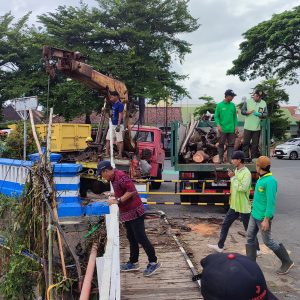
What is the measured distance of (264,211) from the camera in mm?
5668

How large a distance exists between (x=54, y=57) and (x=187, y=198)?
4934mm

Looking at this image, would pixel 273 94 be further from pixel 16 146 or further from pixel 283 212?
pixel 16 146

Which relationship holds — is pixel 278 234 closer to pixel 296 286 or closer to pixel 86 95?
pixel 296 286

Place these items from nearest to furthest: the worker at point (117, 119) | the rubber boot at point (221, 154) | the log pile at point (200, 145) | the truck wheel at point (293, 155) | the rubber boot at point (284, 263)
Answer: the rubber boot at point (284, 263) < the worker at point (117, 119) < the rubber boot at point (221, 154) < the log pile at point (200, 145) < the truck wheel at point (293, 155)

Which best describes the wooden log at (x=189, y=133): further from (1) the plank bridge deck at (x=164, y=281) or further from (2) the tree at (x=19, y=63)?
(2) the tree at (x=19, y=63)

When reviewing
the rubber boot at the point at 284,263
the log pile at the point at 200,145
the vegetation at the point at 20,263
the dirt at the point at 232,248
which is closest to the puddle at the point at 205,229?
the dirt at the point at 232,248

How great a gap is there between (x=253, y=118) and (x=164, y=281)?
6.10 m

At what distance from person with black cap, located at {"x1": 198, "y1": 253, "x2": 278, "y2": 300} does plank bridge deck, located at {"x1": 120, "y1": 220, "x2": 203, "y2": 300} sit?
3524 mm

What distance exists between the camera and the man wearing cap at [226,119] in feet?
32.8

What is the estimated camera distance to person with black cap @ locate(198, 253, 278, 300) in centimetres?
148

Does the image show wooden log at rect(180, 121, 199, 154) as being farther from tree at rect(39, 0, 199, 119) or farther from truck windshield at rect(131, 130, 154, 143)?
tree at rect(39, 0, 199, 119)

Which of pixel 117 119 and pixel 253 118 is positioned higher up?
pixel 253 118

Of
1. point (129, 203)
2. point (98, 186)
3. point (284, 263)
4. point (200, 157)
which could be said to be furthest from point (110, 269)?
point (200, 157)

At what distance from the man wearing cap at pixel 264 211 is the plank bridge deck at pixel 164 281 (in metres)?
Answer: 1.06
